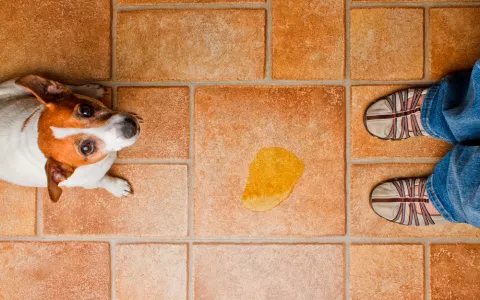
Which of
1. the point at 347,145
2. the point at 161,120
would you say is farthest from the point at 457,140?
the point at 161,120

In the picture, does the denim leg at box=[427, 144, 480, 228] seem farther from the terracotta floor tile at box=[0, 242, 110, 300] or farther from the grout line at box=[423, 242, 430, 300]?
the terracotta floor tile at box=[0, 242, 110, 300]

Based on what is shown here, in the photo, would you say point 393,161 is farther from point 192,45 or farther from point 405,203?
point 192,45

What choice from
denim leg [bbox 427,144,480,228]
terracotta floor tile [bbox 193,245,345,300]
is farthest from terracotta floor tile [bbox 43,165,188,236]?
denim leg [bbox 427,144,480,228]

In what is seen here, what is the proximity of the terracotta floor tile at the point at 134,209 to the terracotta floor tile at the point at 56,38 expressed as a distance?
1.57ft

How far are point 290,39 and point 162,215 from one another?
910 millimetres

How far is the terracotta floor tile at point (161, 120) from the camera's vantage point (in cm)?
174

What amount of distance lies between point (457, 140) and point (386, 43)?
1.66ft

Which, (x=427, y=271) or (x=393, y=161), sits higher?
(x=393, y=161)

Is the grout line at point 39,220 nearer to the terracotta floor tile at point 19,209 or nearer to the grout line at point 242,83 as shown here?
the terracotta floor tile at point 19,209

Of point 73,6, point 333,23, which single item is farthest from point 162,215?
point 333,23

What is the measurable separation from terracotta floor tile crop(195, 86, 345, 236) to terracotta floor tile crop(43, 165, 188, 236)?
0.30 feet

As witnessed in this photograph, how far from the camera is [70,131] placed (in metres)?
1.32

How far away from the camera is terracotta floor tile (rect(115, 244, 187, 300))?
5.79 ft

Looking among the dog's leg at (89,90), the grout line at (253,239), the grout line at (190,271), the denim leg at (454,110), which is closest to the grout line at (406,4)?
the denim leg at (454,110)
